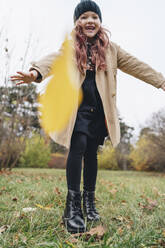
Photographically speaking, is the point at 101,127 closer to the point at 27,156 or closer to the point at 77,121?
the point at 77,121

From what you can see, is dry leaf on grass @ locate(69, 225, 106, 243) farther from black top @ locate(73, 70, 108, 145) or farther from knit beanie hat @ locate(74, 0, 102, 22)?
knit beanie hat @ locate(74, 0, 102, 22)

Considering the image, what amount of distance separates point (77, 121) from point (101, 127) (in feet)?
0.90

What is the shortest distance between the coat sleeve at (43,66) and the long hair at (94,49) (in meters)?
0.21

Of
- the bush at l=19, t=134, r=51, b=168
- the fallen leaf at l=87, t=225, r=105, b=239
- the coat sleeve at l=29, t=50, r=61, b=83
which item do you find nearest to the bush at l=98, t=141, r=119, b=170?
the bush at l=19, t=134, r=51, b=168

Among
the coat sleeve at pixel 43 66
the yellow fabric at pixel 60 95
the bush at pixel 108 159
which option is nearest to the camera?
the coat sleeve at pixel 43 66

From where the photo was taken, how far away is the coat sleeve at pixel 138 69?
2.03 m

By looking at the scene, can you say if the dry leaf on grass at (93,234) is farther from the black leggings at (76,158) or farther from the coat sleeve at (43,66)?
the coat sleeve at (43,66)

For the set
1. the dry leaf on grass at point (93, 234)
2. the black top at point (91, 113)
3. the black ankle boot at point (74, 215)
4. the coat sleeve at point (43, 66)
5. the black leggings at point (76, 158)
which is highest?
the coat sleeve at point (43, 66)

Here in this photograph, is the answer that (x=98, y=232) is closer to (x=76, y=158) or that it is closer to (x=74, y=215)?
(x=74, y=215)

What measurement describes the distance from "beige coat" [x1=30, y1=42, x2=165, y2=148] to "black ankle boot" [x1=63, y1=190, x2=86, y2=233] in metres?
0.38

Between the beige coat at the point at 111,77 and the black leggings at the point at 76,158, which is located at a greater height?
the beige coat at the point at 111,77

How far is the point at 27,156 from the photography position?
19.4 metres

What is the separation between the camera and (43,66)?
1704mm

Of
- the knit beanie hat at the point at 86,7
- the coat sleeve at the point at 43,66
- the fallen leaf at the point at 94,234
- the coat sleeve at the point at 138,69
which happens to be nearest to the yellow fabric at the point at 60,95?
the coat sleeve at the point at 43,66
